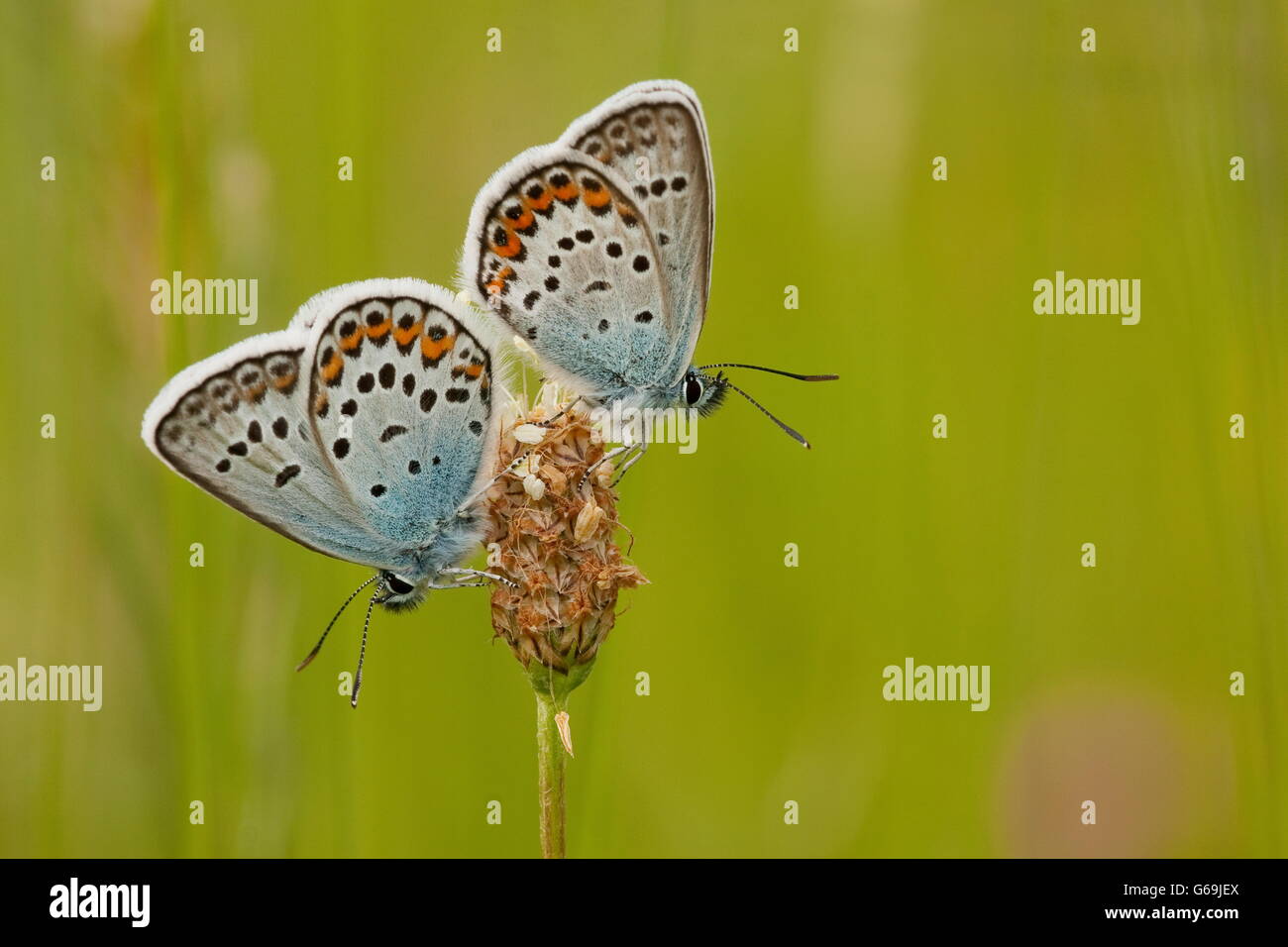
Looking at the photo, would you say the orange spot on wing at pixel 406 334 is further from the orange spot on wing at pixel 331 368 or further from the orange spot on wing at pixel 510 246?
the orange spot on wing at pixel 510 246

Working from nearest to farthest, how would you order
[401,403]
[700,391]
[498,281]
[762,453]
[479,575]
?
1. [401,403]
2. [479,575]
3. [498,281]
4. [700,391]
5. [762,453]

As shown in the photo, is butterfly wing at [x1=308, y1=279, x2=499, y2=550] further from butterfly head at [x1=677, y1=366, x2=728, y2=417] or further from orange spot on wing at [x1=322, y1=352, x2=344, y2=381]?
butterfly head at [x1=677, y1=366, x2=728, y2=417]

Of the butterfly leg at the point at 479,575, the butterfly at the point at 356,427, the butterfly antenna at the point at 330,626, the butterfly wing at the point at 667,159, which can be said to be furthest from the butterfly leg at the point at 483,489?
the butterfly wing at the point at 667,159

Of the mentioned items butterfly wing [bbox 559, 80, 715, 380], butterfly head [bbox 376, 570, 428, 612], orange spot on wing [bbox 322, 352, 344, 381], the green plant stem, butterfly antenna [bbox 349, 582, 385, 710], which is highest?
butterfly wing [bbox 559, 80, 715, 380]

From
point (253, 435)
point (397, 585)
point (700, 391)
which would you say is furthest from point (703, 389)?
point (253, 435)

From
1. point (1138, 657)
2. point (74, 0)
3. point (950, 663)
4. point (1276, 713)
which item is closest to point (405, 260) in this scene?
point (74, 0)

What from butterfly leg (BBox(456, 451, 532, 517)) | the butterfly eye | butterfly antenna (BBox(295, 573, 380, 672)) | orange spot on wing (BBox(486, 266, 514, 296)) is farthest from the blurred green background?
butterfly leg (BBox(456, 451, 532, 517))

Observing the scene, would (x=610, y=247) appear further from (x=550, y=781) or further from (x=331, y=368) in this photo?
(x=550, y=781)
